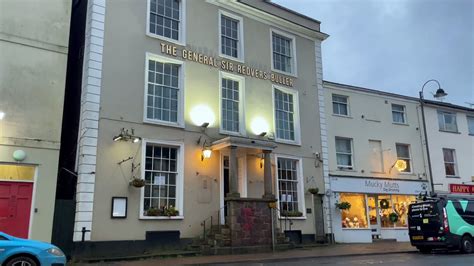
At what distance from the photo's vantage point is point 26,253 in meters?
9.26

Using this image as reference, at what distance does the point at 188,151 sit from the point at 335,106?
985 cm

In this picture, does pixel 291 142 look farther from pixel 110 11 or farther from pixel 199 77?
pixel 110 11

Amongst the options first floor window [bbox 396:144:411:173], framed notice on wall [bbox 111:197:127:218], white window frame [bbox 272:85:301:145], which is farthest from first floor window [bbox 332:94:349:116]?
framed notice on wall [bbox 111:197:127:218]

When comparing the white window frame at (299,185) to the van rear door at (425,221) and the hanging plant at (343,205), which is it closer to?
the hanging plant at (343,205)

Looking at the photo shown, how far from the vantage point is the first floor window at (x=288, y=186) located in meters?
19.4

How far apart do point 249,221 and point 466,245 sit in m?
8.28

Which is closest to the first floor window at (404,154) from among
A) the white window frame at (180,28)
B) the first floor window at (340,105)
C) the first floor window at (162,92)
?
the first floor window at (340,105)

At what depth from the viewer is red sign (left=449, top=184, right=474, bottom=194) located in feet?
84.5

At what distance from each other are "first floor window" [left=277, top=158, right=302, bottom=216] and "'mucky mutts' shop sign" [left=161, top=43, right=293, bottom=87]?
3914mm

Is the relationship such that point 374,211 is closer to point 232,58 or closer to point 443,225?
point 443,225

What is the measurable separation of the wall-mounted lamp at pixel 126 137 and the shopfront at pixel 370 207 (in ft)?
34.5

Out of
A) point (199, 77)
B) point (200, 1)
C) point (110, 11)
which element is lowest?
point (199, 77)

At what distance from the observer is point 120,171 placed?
1500cm

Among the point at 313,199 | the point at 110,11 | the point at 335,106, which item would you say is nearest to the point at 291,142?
the point at 313,199
